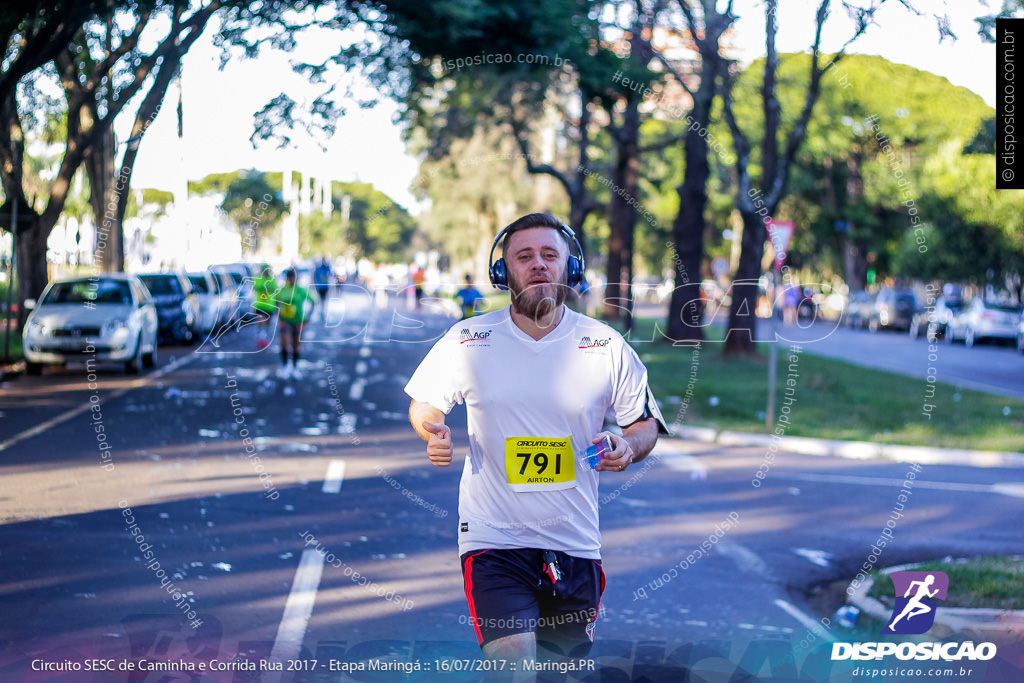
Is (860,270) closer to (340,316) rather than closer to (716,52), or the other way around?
(340,316)

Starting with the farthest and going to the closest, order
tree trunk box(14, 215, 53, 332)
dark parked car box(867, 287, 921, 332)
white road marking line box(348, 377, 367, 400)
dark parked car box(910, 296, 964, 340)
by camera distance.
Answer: dark parked car box(867, 287, 921, 332), dark parked car box(910, 296, 964, 340), tree trunk box(14, 215, 53, 332), white road marking line box(348, 377, 367, 400)

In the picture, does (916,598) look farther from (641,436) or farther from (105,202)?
(105,202)

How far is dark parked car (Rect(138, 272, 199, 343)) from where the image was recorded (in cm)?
2938

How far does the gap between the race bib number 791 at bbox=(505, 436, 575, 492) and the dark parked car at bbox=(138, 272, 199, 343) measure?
2658 cm

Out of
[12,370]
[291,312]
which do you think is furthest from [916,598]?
[12,370]

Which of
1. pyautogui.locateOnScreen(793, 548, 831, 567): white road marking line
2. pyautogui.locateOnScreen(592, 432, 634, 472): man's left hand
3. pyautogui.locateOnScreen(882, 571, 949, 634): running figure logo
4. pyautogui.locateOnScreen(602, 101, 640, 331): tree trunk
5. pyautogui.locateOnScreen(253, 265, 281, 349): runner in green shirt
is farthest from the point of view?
pyautogui.locateOnScreen(602, 101, 640, 331): tree trunk

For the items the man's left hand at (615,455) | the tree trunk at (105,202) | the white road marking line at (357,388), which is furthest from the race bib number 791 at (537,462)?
the tree trunk at (105,202)

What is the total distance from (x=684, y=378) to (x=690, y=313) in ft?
21.2

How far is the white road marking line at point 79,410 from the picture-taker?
1280cm

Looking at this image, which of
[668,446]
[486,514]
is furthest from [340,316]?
[486,514]

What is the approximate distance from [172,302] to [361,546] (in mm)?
22662

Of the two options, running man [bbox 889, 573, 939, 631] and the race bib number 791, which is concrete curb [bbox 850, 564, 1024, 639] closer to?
running man [bbox 889, 573, 939, 631]

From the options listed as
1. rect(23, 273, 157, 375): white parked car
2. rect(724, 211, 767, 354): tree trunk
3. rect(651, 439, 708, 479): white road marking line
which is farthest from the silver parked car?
rect(651, 439, 708, 479): white road marking line

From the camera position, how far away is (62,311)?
2075 centimetres
